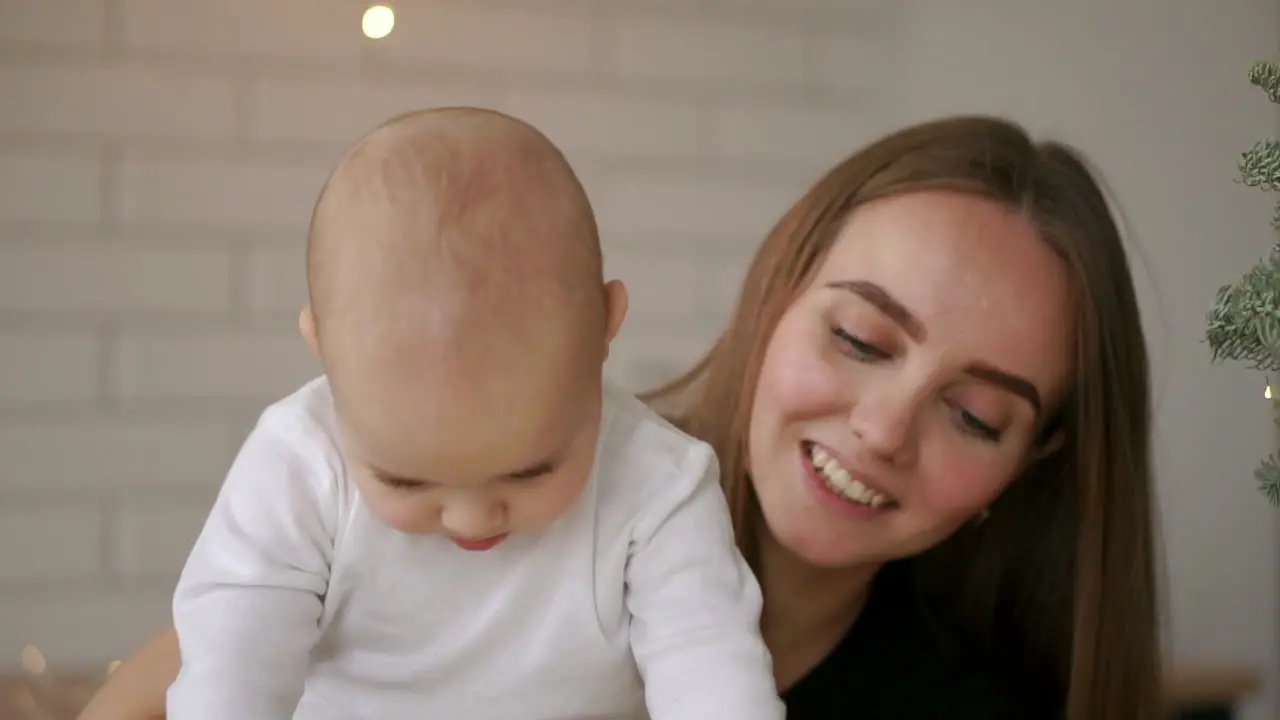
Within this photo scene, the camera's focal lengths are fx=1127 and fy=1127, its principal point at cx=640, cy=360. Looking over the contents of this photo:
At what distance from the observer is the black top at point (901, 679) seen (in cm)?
108

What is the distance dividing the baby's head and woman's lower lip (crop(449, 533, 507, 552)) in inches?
1.5

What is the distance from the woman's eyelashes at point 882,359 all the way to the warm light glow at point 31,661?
3.68 ft

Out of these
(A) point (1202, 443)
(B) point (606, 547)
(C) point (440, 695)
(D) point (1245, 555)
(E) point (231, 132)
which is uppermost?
(E) point (231, 132)

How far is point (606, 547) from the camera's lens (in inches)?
26.9

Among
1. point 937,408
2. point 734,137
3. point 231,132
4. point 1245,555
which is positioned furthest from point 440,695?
point 1245,555

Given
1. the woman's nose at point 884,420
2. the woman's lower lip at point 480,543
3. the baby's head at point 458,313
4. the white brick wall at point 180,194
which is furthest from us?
the white brick wall at point 180,194

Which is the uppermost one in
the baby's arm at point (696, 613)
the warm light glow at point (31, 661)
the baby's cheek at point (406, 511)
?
the baby's cheek at point (406, 511)

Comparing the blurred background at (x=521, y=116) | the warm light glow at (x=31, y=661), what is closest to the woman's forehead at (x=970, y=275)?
the blurred background at (x=521, y=116)

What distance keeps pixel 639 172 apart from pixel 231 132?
54 cm

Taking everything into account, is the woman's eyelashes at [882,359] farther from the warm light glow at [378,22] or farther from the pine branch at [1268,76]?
the warm light glow at [378,22]

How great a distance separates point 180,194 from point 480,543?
3.16 ft

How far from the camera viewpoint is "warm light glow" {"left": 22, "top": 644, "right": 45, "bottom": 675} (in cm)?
142

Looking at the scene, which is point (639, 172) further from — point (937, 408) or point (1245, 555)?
point (1245, 555)

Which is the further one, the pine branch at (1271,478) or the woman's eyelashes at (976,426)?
the woman's eyelashes at (976,426)
